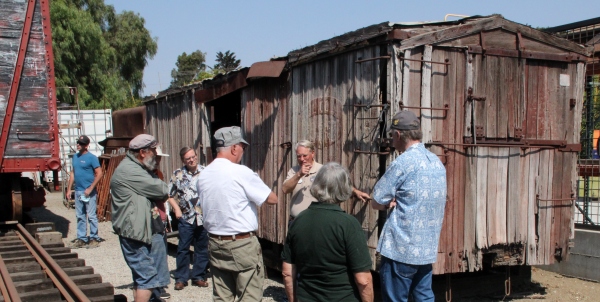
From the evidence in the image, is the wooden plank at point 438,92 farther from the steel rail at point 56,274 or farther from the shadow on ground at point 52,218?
the shadow on ground at point 52,218

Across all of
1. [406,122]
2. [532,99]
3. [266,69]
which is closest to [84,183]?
[266,69]

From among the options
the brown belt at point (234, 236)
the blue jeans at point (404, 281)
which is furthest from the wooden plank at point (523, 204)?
the brown belt at point (234, 236)

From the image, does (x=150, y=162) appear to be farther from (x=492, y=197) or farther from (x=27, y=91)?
(x=27, y=91)

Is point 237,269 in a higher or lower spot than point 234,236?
lower

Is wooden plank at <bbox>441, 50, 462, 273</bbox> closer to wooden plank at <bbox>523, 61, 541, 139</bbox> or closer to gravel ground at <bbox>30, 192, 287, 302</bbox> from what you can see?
wooden plank at <bbox>523, 61, 541, 139</bbox>

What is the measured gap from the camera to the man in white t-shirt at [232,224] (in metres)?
4.39

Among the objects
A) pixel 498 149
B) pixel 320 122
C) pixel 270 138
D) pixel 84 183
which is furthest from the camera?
pixel 84 183

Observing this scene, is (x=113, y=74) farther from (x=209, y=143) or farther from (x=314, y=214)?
(x=314, y=214)

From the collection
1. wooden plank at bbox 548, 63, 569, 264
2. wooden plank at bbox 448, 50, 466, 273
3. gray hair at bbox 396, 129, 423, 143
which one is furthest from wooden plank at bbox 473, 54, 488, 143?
gray hair at bbox 396, 129, 423, 143

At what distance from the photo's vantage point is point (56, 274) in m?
6.18

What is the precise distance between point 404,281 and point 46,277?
165 inches

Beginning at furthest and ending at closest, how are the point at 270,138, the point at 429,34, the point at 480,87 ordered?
1. the point at 270,138
2. the point at 480,87
3. the point at 429,34

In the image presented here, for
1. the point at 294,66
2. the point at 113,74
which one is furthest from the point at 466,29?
the point at 113,74

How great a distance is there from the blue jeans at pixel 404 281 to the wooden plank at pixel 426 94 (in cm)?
209
